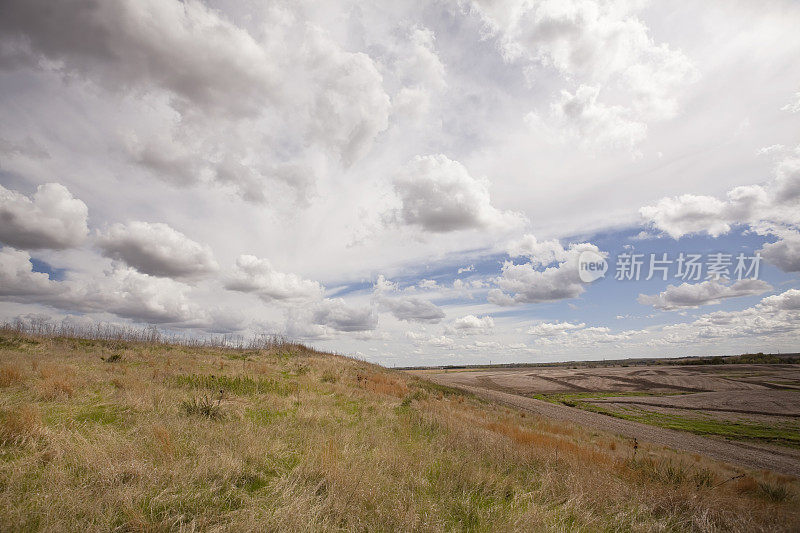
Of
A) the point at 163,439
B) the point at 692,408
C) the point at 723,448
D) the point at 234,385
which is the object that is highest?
the point at 163,439

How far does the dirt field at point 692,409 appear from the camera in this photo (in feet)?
115

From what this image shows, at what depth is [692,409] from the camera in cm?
5969

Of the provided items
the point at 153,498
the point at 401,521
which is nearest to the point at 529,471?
the point at 401,521

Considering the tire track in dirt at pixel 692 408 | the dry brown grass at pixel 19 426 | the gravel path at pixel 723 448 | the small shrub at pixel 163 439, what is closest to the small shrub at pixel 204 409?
the small shrub at pixel 163 439

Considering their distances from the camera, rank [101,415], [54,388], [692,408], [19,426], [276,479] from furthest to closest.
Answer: [692,408], [54,388], [101,415], [19,426], [276,479]

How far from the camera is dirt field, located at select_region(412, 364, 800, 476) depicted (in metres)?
35.0

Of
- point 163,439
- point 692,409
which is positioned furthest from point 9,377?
point 692,409

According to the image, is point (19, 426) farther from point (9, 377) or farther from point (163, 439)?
point (9, 377)

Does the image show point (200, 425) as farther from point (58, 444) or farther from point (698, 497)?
point (698, 497)

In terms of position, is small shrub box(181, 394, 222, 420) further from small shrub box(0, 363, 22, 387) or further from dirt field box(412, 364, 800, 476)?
dirt field box(412, 364, 800, 476)

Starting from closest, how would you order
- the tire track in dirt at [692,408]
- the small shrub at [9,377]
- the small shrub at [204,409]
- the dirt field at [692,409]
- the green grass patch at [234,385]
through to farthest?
the small shrub at [204,409] → the small shrub at [9,377] → the green grass patch at [234,385] → the dirt field at [692,409] → the tire track in dirt at [692,408]

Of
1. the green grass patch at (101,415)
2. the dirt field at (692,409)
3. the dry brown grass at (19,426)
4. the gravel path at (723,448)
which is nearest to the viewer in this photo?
the dry brown grass at (19,426)

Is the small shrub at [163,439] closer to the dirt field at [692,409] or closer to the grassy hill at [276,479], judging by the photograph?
the grassy hill at [276,479]

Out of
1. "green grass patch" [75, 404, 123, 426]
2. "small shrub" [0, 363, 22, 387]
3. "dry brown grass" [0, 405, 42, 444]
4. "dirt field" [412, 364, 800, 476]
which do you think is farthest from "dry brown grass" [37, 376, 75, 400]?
"dirt field" [412, 364, 800, 476]
